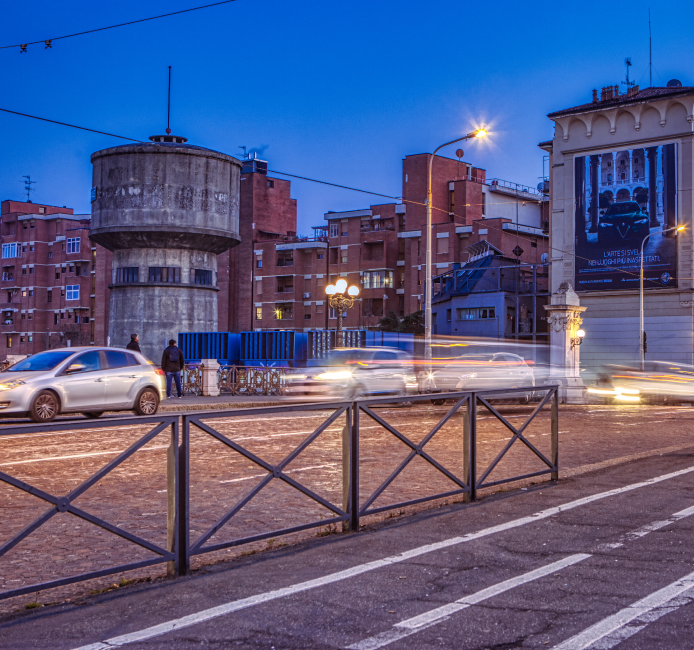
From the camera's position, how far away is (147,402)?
18.7 meters

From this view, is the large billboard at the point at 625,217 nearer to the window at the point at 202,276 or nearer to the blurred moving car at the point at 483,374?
the blurred moving car at the point at 483,374

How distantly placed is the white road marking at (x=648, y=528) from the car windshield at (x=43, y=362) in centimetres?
1322

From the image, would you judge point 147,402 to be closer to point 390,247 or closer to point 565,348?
point 565,348

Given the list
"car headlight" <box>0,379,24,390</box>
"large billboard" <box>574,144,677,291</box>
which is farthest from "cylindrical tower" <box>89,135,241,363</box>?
"car headlight" <box>0,379,24,390</box>

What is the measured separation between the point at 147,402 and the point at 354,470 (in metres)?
12.5

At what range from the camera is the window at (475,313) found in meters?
58.6

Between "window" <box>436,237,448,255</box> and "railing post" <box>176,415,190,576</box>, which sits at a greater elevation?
"window" <box>436,237,448,255</box>

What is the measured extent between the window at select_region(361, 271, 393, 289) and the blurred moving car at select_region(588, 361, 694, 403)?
1646 inches

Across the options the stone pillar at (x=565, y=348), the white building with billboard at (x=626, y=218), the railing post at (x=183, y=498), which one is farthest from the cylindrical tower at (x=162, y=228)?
the railing post at (x=183, y=498)

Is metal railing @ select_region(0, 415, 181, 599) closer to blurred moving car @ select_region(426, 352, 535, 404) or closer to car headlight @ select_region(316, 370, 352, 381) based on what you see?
car headlight @ select_region(316, 370, 352, 381)

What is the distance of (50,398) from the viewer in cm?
1669

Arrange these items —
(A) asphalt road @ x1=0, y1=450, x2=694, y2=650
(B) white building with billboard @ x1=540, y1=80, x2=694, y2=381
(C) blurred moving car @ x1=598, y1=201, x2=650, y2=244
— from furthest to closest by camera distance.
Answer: (C) blurred moving car @ x1=598, y1=201, x2=650, y2=244 < (B) white building with billboard @ x1=540, y1=80, x2=694, y2=381 < (A) asphalt road @ x1=0, y1=450, x2=694, y2=650

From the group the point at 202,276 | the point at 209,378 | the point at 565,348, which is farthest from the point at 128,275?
the point at 565,348

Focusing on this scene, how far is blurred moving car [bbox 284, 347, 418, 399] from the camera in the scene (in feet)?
79.5
